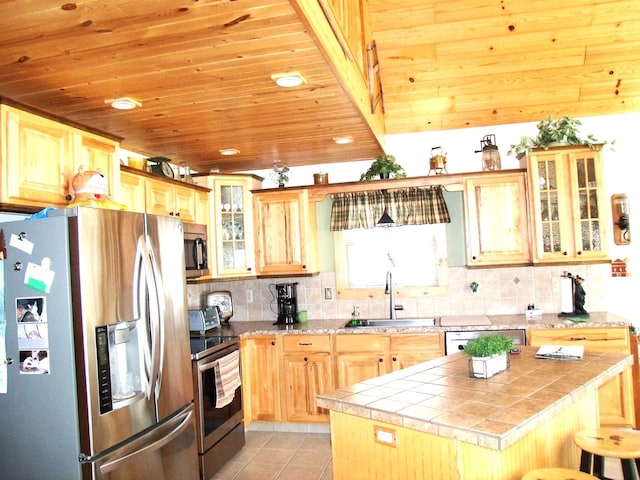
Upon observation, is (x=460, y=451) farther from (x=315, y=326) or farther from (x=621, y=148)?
(x=621, y=148)

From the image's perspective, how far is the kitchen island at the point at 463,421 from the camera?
1.76m

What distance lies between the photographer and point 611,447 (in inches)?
79.8

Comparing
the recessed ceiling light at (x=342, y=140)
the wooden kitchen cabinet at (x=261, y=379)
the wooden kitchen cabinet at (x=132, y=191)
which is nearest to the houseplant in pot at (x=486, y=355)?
the recessed ceiling light at (x=342, y=140)

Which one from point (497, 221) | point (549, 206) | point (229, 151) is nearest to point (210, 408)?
point (229, 151)

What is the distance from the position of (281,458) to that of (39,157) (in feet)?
8.85

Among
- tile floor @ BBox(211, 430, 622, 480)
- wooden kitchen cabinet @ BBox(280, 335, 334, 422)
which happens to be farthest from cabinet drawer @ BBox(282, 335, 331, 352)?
tile floor @ BBox(211, 430, 622, 480)

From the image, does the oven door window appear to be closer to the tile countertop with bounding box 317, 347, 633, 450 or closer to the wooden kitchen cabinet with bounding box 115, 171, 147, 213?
the wooden kitchen cabinet with bounding box 115, 171, 147, 213

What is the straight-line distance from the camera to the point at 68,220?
2.19 meters

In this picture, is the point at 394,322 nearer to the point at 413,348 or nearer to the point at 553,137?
the point at 413,348

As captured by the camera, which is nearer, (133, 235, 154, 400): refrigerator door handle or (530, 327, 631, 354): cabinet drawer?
(133, 235, 154, 400): refrigerator door handle

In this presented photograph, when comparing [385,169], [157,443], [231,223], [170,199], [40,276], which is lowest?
[157,443]

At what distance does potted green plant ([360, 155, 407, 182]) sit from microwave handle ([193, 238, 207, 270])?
1622 millimetres

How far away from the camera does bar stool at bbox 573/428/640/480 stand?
1.99 meters

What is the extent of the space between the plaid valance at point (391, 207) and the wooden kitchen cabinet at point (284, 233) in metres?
0.30
